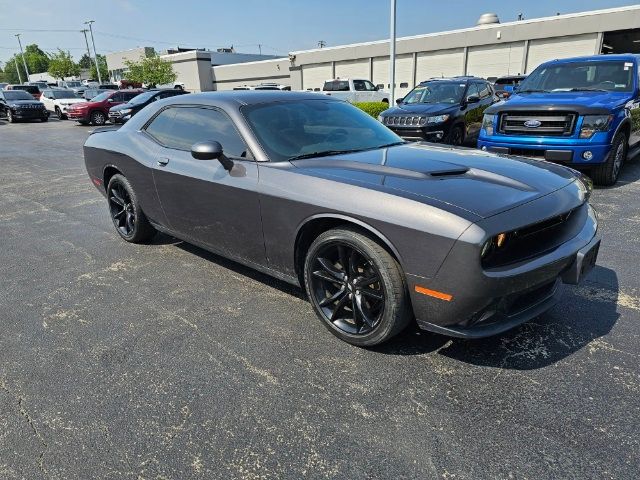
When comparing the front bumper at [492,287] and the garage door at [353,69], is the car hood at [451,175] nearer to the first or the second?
the front bumper at [492,287]

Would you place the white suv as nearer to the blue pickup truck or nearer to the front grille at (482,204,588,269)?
the blue pickup truck

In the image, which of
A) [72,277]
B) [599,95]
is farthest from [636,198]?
[72,277]

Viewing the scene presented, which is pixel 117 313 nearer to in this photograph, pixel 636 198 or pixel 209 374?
pixel 209 374

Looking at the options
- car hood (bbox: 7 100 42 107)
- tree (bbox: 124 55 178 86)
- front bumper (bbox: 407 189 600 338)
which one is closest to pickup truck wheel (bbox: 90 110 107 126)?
car hood (bbox: 7 100 42 107)

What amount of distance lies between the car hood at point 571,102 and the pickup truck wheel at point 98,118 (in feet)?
61.4

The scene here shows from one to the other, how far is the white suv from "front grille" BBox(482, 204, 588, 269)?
26.9m

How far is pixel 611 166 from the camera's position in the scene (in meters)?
6.46

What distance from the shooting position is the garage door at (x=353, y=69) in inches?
1417

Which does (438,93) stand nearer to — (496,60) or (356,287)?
(356,287)

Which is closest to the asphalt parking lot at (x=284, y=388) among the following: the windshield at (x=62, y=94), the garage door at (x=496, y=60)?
the windshield at (x=62, y=94)

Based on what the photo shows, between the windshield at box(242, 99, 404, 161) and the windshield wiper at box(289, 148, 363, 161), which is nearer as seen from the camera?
the windshield wiper at box(289, 148, 363, 161)

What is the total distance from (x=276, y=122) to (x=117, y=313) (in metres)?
1.86

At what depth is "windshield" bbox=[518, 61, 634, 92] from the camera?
699 cm

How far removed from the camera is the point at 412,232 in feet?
7.80
